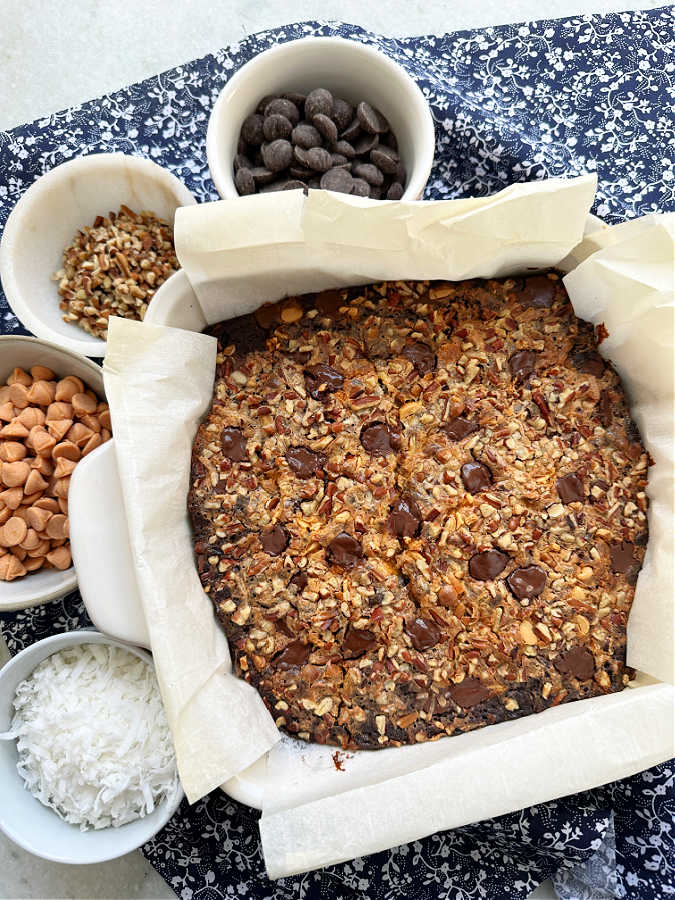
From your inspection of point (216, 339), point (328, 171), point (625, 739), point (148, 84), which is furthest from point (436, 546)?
point (148, 84)

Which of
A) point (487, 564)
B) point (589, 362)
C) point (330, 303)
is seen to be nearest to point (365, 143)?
point (330, 303)

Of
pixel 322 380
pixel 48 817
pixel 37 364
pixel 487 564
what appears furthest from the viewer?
→ pixel 37 364

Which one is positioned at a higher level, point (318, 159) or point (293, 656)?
point (318, 159)

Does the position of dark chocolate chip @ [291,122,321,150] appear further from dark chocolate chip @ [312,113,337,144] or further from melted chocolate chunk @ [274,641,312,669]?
melted chocolate chunk @ [274,641,312,669]

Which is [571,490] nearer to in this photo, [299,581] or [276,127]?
[299,581]

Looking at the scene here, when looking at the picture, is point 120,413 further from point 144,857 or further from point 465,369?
point 144,857
